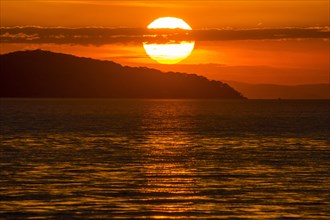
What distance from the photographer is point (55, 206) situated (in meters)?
41.1

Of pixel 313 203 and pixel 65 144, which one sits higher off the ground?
pixel 65 144

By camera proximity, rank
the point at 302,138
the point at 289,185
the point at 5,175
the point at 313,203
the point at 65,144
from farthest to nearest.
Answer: the point at 302,138, the point at 65,144, the point at 5,175, the point at 289,185, the point at 313,203

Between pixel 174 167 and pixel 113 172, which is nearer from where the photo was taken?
pixel 113 172

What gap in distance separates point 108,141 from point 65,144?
7818mm

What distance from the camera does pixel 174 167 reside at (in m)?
62.4

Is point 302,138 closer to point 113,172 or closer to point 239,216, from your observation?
point 113,172

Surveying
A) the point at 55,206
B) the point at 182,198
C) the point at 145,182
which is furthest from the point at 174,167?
the point at 55,206

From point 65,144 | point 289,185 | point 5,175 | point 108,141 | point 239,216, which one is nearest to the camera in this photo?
point 239,216

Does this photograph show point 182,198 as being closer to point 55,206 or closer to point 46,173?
point 55,206

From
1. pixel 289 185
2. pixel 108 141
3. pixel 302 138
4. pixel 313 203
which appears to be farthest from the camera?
pixel 302 138

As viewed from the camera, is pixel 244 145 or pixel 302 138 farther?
pixel 302 138

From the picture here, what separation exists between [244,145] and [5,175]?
39312 mm

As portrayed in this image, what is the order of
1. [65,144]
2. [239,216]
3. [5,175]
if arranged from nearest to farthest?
[239,216], [5,175], [65,144]

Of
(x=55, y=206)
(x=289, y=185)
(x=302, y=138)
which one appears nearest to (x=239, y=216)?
(x=55, y=206)
